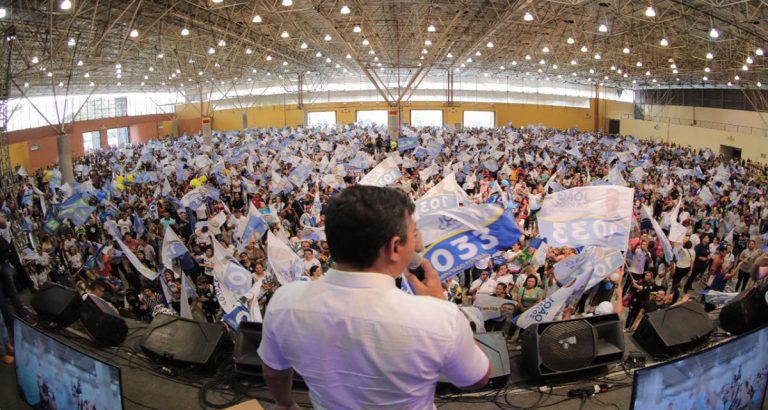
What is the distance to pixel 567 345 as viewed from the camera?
16.5 ft

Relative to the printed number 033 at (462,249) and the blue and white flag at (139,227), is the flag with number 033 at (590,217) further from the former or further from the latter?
the blue and white flag at (139,227)

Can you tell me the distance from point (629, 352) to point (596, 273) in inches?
75.5

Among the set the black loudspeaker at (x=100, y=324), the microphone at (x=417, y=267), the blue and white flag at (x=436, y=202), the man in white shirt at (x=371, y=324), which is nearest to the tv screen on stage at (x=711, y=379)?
the microphone at (x=417, y=267)

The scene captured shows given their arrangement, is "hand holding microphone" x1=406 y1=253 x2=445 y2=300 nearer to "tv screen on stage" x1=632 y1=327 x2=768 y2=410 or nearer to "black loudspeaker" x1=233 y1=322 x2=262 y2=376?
"tv screen on stage" x1=632 y1=327 x2=768 y2=410

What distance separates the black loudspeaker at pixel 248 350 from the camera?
5082 mm

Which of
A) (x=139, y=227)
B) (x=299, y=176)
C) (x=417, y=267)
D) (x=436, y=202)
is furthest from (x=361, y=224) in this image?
(x=299, y=176)

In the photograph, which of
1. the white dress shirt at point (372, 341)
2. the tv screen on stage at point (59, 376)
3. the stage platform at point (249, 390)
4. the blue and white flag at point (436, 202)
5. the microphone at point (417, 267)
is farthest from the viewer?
the blue and white flag at point (436, 202)

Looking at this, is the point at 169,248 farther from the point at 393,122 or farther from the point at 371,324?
the point at 393,122

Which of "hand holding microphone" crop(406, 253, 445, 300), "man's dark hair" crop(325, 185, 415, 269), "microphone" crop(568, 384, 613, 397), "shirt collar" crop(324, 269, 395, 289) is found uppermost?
"man's dark hair" crop(325, 185, 415, 269)

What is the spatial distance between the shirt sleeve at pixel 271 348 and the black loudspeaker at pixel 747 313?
5434mm

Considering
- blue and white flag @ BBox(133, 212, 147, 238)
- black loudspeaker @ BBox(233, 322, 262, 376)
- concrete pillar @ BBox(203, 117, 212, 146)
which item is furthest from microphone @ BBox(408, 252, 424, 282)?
concrete pillar @ BBox(203, 117, 212, 146)

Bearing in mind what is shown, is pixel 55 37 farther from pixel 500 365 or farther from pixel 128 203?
pixel 500 365

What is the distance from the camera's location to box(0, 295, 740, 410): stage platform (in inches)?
189

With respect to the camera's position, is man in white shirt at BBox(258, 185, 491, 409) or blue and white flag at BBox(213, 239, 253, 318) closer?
man in white shirt at BBox(258, 185, 491, 409)
